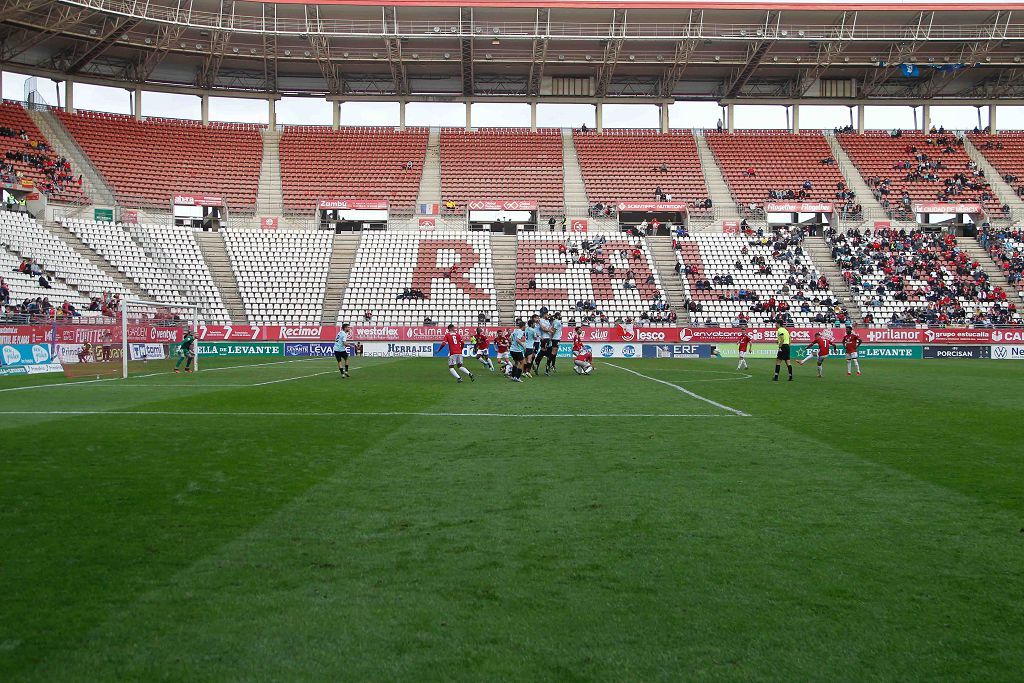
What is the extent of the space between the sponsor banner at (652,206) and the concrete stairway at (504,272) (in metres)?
8.37

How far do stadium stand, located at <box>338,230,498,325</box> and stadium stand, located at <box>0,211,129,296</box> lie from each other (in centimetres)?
1239

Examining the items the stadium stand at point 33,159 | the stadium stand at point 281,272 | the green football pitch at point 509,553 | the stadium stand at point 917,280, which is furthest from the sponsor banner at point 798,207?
the green football pitch at point 509,553

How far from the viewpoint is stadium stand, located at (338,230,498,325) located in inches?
1738

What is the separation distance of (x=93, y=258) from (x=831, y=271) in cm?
4246

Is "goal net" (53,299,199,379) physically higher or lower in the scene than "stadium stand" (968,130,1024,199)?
lower

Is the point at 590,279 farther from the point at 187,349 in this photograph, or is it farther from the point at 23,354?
the point at 23,354

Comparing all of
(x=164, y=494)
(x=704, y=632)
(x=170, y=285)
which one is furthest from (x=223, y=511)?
(x=170, y=285)

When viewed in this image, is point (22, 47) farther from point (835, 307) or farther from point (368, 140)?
point (835, 307)

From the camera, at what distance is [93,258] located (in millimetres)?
42906

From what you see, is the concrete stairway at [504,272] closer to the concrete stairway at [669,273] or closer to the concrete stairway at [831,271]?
the concrete stairway at [669,273]

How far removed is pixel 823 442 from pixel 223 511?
783cm

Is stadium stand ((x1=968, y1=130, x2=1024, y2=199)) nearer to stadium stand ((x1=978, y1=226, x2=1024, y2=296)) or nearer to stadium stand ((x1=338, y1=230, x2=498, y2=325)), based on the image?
stadium stand ((x1=978, y1=226, x2=1024, y2=296))

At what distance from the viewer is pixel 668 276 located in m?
47.7

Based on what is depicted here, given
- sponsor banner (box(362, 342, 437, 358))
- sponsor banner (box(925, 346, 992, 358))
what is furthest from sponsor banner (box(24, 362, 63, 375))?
sponsor banner (box(925, 346, 992, 358))
